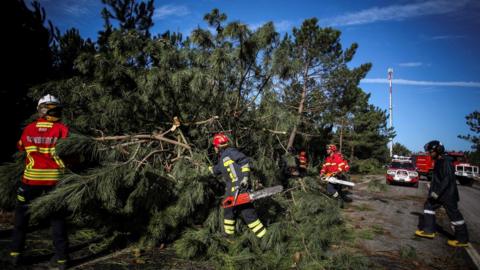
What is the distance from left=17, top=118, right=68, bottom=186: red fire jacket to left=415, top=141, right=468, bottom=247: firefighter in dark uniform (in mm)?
5508

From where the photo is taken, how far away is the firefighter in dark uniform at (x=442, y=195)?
14.6 ft

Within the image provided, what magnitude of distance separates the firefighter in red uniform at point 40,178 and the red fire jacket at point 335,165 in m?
5.68

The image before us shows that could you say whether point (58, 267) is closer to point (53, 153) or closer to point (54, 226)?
point (54, 226)

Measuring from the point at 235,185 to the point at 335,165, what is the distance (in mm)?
4055

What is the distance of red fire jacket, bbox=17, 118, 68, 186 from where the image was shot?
2916 millimetres

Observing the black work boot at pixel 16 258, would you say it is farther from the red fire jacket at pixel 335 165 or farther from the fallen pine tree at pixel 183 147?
the red fire jacket at pixel 335 165

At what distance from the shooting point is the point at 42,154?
116 inches

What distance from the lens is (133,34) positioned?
4.71 meters

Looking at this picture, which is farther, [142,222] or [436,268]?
[142,222]

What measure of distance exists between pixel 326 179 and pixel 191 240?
14.3ft

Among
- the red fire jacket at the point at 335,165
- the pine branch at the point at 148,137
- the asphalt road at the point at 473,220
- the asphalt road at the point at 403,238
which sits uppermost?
the pine branch at the point at 148,137

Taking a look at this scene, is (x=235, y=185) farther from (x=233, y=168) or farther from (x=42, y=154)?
(x=42, y=154)

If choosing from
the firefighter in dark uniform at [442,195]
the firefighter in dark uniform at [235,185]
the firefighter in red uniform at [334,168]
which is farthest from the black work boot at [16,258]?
the firefighter in red uniform at [334,168]

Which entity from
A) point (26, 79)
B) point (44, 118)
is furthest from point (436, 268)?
point (26, 79)
